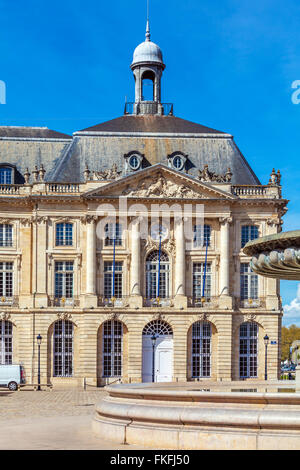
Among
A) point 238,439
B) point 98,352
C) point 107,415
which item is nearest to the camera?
point 238,439

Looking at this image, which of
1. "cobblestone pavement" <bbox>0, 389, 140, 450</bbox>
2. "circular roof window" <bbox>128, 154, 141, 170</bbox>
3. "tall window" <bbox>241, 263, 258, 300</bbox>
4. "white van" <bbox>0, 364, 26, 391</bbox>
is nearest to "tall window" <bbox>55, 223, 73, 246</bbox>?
"circular roof window" <bbox>128, 154, 141, 170</bbox>

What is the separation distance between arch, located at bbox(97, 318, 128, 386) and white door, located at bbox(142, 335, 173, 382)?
1233mm

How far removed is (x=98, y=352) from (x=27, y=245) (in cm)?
784

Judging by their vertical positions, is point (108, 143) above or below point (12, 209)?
above

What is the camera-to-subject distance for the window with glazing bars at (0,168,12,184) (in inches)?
2271

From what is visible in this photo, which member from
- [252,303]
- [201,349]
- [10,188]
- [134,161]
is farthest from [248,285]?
[10,188]

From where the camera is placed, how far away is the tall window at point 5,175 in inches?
2271

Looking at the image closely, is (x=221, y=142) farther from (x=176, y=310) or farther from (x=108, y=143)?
(x=176, y=310)

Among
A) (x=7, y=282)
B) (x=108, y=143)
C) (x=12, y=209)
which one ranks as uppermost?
(x=108, y=143)

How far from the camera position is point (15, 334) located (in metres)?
55.2

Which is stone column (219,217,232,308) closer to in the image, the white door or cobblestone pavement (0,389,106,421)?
the white door

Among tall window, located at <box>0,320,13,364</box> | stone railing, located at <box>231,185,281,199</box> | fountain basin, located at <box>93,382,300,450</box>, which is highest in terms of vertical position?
stone railing, located at <box>231,185,281,199</box>
